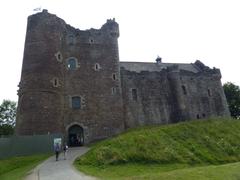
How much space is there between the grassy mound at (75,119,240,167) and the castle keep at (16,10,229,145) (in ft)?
27.0

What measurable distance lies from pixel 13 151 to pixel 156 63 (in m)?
28.1

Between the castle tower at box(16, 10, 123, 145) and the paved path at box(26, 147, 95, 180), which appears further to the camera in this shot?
the castle tower at box(16, 10, 123, 145)

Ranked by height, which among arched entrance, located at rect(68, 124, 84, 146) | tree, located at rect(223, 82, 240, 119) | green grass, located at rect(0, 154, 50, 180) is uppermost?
tree, located at rect(223, 82, 240, 119)

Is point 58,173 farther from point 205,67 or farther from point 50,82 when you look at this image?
point 205,67

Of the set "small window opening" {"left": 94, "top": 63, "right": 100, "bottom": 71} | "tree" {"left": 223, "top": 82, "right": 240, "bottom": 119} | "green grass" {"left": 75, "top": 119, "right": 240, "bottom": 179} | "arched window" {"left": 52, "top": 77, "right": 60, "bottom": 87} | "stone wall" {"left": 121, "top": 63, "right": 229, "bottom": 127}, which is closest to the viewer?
"green grass" {"left": 75, "top": 119, "right": 240, "bottom": 179}

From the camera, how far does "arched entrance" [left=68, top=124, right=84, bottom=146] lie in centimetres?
3284

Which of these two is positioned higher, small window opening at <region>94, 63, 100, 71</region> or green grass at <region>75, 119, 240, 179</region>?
small window opening at <region>94, 63, 100, 71</region>

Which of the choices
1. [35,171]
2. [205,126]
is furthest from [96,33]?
[35,171]

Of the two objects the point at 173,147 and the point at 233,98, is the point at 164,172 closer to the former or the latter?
the point at 173,147

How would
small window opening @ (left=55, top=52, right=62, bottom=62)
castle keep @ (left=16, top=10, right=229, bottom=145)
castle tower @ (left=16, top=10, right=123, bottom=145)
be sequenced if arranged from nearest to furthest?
castle tower @ (left=16, top=10, right=123, bottom=145)
castle keep @ (left=16, top=10, right=229, bottom=145)
small window opening @ (left=55, top=52, right=62, bottom=62)

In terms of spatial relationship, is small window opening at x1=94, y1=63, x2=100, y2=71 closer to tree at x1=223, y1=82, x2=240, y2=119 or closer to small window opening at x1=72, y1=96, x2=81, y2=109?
small window opening at x1=72, y1=96, x2=81, y2=109

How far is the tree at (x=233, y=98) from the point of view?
55.9 meters

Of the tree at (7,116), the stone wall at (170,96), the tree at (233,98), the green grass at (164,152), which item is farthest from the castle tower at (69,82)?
the tree at (233,98)

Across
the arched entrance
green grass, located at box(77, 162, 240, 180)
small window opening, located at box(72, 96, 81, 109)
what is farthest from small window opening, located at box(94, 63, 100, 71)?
green grass, located at box(77, 162, 240, 180)
